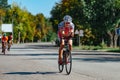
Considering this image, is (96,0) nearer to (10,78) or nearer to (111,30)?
(111,30)

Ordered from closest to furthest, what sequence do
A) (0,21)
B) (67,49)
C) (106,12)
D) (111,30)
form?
(67,49) < (106,12) < (111,30) < (0,21)

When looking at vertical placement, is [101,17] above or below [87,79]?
above

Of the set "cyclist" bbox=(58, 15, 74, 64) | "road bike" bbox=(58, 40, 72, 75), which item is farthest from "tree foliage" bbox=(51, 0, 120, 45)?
"cyclist" bbox=(58, 15, 74, 64)

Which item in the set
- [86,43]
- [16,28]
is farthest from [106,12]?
[16,28]

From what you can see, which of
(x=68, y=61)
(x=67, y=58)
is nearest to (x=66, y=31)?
(x=67, y=58)

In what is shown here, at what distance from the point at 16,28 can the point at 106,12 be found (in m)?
78.2

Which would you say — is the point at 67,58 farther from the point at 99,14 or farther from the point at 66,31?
the point at 99,14

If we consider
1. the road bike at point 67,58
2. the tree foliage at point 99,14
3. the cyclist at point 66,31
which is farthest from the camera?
the tree foliage at point 99,14

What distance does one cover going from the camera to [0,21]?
137750mm

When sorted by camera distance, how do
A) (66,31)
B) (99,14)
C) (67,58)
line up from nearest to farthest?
(66,31), (67,58), (99,14)

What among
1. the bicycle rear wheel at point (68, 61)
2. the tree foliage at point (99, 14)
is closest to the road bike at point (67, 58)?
the bicycle rear wheel at point (68, 61)

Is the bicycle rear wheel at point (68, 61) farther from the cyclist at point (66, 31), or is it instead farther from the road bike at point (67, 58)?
the cyclist at point (66, 31)

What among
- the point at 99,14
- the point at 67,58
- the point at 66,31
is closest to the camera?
the point at 66,31

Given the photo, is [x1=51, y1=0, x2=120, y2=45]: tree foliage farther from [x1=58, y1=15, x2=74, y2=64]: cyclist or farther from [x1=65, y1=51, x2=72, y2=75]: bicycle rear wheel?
[x1=58, y1=15, x2=74, y2=64]: cyclist
